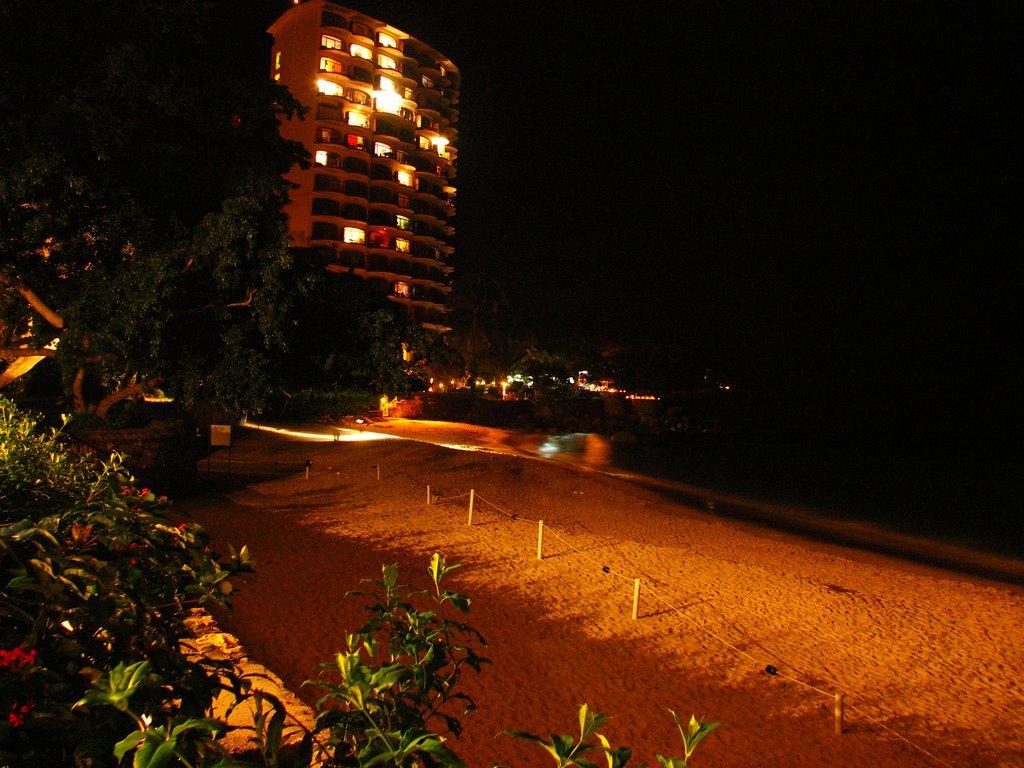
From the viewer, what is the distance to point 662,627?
8352 millimetres

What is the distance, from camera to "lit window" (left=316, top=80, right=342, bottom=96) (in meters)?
60.6

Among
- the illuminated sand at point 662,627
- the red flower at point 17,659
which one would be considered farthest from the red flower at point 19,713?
the illuminated sand at point 662,627

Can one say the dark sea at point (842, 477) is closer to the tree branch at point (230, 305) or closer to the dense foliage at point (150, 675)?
the tree branch at point (230, 305)

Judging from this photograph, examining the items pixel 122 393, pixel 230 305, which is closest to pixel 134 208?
pixel 230 305

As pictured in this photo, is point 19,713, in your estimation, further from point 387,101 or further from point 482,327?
point 387,101

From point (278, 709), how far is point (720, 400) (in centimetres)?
8269

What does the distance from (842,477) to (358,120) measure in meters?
54.4

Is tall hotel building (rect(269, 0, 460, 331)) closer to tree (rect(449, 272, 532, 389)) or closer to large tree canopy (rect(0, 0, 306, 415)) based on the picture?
tree (rect(449, 272, 532, 389))

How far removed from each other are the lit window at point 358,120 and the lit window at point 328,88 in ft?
7.48

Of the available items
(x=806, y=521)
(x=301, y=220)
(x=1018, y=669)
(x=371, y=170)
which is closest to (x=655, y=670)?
(x=1018, y=669)

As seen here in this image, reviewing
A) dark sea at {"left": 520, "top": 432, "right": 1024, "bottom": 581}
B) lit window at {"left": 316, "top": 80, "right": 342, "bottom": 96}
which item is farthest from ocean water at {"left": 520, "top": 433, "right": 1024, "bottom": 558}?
lit window at {"left": 316, "top": 80, "right": 342, "bottom": 96}

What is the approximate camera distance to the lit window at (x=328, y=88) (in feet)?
199

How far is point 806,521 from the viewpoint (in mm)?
22906

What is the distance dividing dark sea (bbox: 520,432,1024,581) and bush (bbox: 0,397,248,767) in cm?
2113
